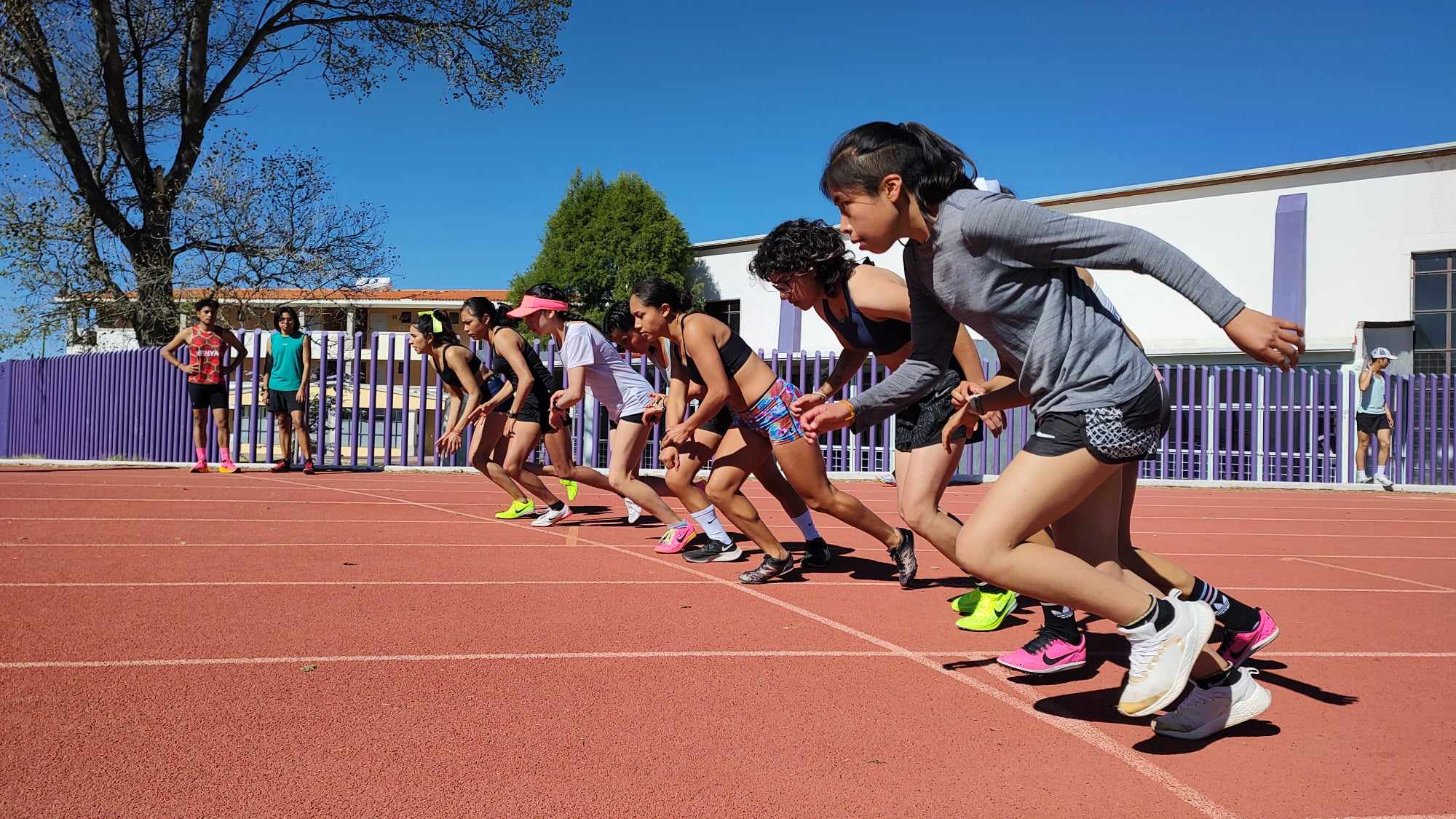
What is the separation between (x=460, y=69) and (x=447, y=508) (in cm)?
1378

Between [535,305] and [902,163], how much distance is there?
4.97 meters

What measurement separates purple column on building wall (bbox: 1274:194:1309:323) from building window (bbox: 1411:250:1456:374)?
6.97 ft

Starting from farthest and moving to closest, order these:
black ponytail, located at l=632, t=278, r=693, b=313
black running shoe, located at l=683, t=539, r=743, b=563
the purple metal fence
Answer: the purple metal fence → black running shoe, located at l=683, t=539, r=743, b=563 → black ponytail, located at l=632, t=278, r=693, b=313

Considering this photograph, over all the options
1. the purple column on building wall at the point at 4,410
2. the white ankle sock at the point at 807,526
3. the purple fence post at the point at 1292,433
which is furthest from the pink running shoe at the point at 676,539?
the purple column on building wall at the point at 4,410

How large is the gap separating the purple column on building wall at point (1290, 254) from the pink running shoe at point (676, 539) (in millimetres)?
20786

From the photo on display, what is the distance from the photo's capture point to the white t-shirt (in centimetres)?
758

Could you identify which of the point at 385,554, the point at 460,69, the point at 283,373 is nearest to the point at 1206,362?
the point at 460,69

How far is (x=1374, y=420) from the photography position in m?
15.4

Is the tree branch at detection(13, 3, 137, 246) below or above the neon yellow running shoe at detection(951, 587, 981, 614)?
above

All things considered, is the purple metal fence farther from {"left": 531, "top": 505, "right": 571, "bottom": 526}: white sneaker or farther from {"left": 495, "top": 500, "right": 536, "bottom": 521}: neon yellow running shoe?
{"left": 531, "top": 505, "right": 571, "bottom": 526}: white sneaker

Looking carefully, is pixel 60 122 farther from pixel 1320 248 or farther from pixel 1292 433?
pixel 1320 248

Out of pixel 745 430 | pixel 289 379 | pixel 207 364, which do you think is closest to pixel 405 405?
pixel 289 379

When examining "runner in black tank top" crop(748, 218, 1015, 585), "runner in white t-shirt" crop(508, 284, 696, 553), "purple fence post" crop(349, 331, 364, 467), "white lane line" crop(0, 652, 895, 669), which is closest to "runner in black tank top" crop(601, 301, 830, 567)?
"runner in white t-shirt" crop(508, 284, 696, 553)

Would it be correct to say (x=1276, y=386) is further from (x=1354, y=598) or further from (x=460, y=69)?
(x=460, y=69)
